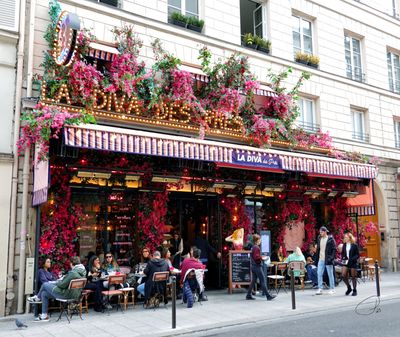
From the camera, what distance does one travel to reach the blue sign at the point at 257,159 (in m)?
11.8

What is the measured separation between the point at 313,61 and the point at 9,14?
1096cm

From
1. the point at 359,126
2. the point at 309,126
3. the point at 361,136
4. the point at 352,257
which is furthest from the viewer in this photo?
the point at 359,126

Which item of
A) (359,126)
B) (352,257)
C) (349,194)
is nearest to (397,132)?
(359,126)

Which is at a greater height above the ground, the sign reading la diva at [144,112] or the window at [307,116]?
the window at [307,116]

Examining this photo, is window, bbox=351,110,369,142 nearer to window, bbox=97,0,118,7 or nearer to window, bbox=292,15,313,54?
window, bbox=292,15,313,54

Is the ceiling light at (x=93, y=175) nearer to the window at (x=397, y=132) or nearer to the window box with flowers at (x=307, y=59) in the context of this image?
the window box with flowers at (x=307, y=59)

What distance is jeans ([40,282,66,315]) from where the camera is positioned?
29.3ft

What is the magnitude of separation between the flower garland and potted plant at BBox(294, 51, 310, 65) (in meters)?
9.92

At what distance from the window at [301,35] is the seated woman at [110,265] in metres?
10.5

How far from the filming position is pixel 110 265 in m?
10.8

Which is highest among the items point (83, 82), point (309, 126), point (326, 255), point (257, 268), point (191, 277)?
point (309, 126)

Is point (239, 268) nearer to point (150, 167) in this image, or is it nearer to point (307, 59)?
point (150, 167)

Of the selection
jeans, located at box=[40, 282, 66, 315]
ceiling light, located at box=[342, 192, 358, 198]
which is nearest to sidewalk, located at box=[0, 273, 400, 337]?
jeans, located at box=[40, 282, 66, 315]

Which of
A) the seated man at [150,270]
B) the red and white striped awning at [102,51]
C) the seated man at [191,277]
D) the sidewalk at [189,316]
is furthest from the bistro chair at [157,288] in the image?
the red and white striped awning at [102,51]
